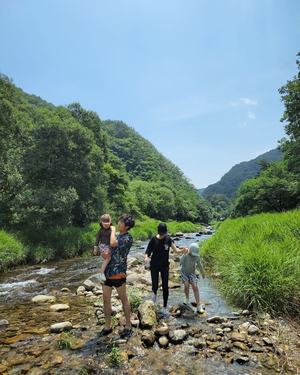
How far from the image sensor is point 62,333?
6922 millimetres

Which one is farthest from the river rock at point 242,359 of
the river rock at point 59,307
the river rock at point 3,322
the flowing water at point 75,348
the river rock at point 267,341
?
the river rock at point 3,322

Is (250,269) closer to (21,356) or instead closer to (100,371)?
(100,371)

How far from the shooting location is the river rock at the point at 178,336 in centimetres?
639

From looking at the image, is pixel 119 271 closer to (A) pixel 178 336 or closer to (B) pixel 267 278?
(A) pixel 178 336

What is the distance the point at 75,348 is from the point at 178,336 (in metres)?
2.23

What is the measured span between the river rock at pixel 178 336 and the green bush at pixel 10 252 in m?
13.3

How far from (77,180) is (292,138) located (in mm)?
21379

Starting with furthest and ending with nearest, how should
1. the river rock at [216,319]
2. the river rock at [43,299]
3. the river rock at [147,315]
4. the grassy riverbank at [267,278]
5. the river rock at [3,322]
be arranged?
the river rock at [43,299]
the river rock at [3,322]
the grassy riverbank at [267,278]
the river rock at [216,319]
the river rock at [147,315]

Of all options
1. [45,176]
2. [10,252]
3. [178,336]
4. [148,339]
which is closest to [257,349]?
[178,336]

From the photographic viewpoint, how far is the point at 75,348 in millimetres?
6254

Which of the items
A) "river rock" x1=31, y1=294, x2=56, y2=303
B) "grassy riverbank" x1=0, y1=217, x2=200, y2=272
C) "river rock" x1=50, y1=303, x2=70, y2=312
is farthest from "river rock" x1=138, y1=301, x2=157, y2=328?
"grassy riverbank" x1=0, y1=217, x2=200, y2=272


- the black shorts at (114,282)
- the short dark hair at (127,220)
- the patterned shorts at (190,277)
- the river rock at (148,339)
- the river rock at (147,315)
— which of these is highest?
the short dark hair at (127,220)

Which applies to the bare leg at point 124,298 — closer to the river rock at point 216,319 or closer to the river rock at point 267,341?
the river rock at point 216,319

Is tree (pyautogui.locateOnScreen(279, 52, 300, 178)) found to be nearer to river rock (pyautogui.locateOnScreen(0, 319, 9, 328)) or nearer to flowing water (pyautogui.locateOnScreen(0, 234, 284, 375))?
flowing water (pyautogui.locateOnScreen(0, 234, 284, 375))
